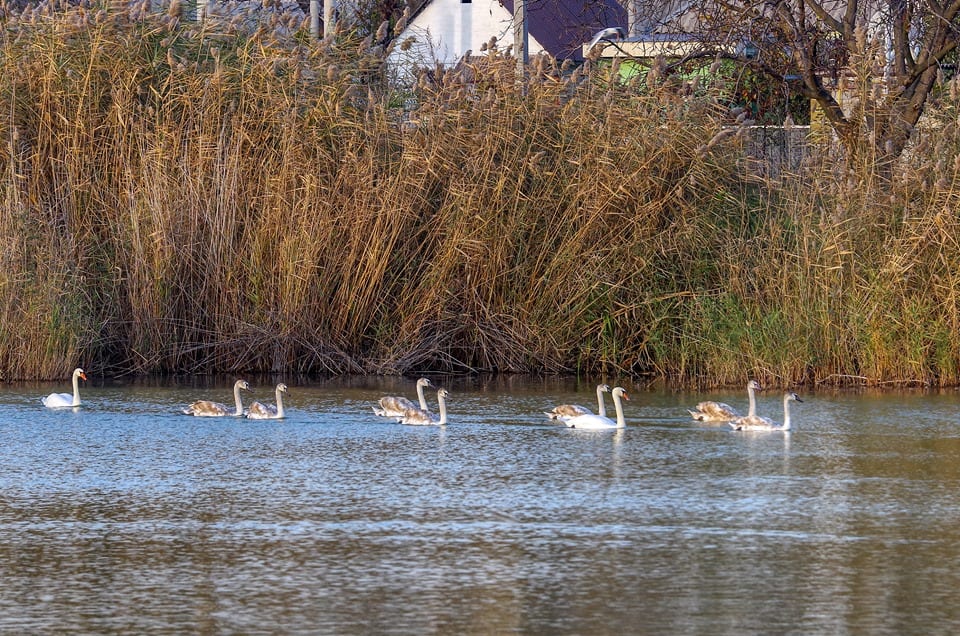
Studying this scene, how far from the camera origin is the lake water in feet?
23.7

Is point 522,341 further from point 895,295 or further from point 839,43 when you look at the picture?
point 839,43

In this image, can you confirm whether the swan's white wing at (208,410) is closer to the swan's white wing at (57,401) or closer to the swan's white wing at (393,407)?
the swan's white wing at (57,401)

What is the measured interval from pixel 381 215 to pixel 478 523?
8686 mm

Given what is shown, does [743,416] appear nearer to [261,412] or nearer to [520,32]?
[261,412]

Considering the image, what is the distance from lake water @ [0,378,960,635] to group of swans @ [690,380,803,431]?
0.11 metres

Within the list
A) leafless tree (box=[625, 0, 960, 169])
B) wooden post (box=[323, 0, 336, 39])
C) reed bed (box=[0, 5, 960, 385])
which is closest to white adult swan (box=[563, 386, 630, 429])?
reed bed (box=[0, 5, 960, 385])

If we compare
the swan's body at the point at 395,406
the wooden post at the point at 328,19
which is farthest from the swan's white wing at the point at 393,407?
the wooden post at the point at 328,19

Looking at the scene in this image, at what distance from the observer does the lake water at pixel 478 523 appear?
285 inches

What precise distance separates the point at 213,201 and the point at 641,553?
1011 cm

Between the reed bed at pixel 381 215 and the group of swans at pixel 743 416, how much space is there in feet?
10.4

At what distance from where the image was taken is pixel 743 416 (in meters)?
13.6

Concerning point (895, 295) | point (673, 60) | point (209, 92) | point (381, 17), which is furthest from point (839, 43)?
point (381, 17)

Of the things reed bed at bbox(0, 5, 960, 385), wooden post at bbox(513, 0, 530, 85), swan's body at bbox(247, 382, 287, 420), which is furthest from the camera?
wooden post at bbox(513, 0, 530, 85)

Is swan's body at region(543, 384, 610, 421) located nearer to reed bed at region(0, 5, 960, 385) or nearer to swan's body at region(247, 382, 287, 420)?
swan's body at region(247, 382, 287, 420)
